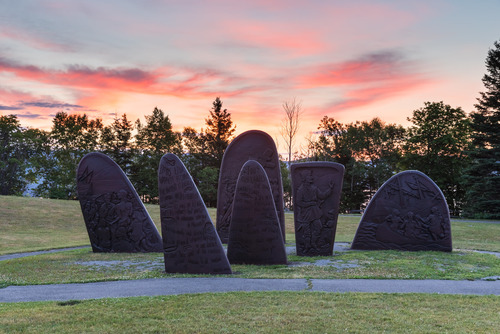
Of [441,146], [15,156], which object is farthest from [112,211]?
[15,156]

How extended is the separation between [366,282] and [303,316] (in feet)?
11.4

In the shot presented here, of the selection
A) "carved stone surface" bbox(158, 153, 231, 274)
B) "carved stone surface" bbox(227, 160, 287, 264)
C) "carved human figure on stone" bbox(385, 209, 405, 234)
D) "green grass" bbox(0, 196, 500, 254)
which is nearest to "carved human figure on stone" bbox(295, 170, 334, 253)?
"carved stone surface" bbox(227, 160, 287, 264)

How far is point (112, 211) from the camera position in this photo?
16203 mm

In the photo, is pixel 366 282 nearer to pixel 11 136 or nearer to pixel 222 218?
pixel 222 218

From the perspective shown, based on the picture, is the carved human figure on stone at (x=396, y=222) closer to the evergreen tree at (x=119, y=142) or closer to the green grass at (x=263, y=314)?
the green grass at (x=263, y=314)

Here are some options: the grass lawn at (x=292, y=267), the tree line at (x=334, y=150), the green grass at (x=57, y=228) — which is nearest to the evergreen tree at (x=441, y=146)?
the tree line at (x=334, y=150)

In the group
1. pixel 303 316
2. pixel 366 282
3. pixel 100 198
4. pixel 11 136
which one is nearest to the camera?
pixel 303 316

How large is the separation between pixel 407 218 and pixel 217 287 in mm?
9854

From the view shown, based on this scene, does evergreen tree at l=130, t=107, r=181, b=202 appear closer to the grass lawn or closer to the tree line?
the tree line

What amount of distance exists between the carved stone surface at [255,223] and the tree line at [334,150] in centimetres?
3256

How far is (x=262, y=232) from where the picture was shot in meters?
12.2

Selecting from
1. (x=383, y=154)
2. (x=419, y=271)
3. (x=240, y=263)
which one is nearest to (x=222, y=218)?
(x=240, y=263)

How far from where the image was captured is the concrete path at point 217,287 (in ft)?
27.7

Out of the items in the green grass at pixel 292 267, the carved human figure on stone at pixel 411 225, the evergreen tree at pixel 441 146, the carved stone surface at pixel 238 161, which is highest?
Result: the evergreen tree at pixel 441 146
